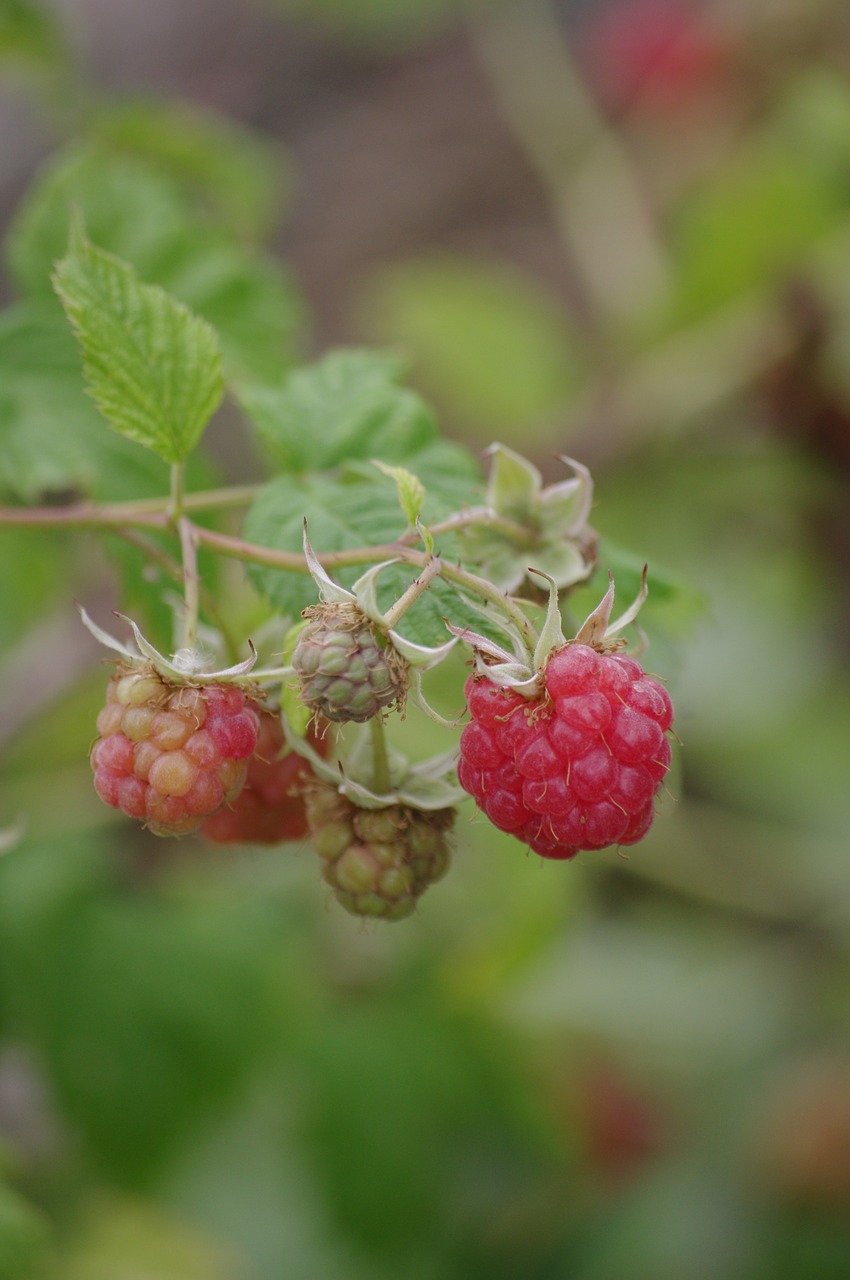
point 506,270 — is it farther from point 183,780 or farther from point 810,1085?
point 183,780

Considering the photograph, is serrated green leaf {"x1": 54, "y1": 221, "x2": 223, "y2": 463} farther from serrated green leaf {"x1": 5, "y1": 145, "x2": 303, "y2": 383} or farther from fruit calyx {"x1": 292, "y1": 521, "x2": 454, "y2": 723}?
serrated green leaf {"x1": 5, "y1": 145, "x2": 303, "y2": 383}

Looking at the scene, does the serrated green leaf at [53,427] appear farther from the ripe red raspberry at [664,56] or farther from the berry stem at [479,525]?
Result: the ripe red raspberry at [664,56]

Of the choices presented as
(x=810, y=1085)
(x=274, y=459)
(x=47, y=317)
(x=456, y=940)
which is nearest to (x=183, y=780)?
(x=274, y=459)

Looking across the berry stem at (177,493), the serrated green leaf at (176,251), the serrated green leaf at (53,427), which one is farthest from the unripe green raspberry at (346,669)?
the serrated green leaf at (176,251)

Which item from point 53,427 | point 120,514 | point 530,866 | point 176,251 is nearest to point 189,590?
point 120,514

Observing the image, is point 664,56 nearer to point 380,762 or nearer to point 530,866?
point 530,866

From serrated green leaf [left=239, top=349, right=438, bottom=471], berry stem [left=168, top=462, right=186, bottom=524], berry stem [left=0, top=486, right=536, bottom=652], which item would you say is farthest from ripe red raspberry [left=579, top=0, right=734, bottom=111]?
berry stem [left=168, top=462, right=186, bottom=524]
